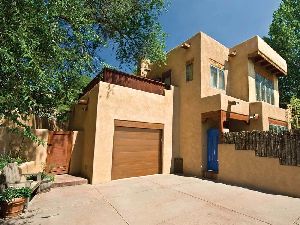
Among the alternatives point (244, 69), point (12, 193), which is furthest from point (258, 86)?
point (12, 193)

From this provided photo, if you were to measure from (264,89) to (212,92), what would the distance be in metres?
5.63

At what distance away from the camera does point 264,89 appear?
54.6ft

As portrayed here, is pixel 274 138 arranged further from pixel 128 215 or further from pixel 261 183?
pixel 128 215

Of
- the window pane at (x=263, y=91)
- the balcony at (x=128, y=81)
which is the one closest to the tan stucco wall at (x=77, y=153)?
the balcony at (x=128, y=81)

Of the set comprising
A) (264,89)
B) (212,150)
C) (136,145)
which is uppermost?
(264,89)

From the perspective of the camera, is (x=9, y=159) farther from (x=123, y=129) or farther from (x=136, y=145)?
(x=136, y=145)

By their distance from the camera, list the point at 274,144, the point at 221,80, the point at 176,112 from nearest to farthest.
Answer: the point at 274,144
the point at 176,112
the point at 221,80

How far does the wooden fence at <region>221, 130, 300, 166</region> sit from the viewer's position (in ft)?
26.7

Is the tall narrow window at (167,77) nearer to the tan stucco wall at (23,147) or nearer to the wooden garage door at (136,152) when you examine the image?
the wooden garage door at (136,152)

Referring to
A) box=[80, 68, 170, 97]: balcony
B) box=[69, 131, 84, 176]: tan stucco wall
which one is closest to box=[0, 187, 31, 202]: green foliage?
box=[69, 131, 84, 176]: tan stucco wall

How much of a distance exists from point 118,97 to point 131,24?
4.95m

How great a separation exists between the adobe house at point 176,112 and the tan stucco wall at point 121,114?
45 mm

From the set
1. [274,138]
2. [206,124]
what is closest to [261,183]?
[274,138]

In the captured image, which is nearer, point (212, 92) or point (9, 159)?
point (9, 159)
